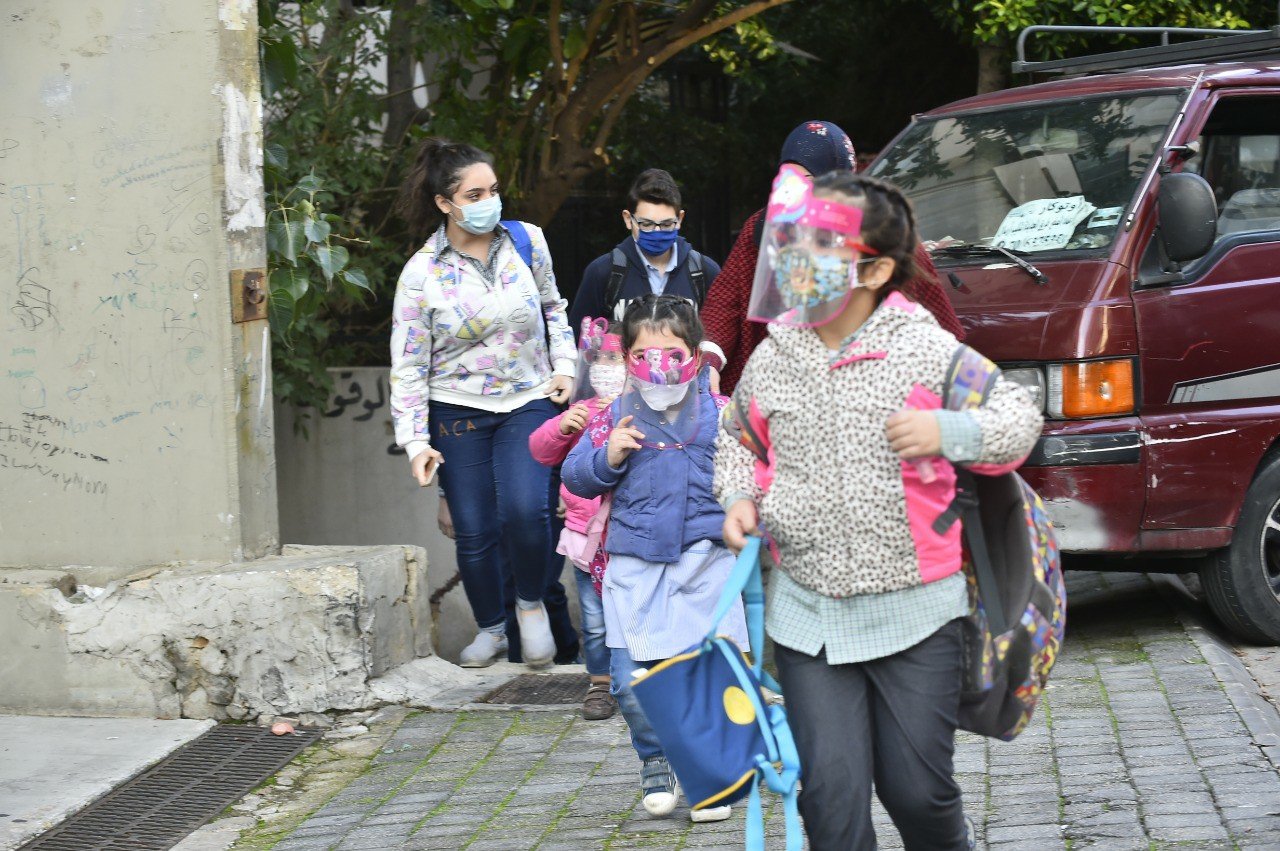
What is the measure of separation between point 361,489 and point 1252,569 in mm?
4832

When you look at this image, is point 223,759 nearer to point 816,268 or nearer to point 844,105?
point 816,268

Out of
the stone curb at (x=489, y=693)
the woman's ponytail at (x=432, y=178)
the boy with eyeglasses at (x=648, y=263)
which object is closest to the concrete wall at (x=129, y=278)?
the woman's ponytail at (x=432, y=178)

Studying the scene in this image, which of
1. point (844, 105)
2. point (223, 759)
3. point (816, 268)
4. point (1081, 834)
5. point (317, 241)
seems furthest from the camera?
point (844, 105)

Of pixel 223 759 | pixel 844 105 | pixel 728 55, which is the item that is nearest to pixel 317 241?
pixel 223 759

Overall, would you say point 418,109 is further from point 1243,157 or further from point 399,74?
point 1243,157

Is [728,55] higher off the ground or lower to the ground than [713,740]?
higher

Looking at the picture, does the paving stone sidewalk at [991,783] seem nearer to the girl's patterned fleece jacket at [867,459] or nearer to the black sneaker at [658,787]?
the black sneaker at [658,787]

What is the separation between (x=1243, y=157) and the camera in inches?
259

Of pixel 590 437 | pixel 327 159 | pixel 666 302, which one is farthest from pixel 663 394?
pixel 327 159

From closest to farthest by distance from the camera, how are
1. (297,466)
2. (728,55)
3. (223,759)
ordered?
(223,759) → (297,466) → (728,55)

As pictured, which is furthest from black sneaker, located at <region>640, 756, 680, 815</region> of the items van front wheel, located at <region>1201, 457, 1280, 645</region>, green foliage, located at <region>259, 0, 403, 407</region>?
green foliage, located at <region>259, 0, 403, 407</region>

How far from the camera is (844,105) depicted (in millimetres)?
13656

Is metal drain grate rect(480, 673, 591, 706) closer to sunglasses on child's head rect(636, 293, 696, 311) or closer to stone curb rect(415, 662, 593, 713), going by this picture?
stone curb rect(415, 662, 593, 713)

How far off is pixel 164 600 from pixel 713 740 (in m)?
2.95
